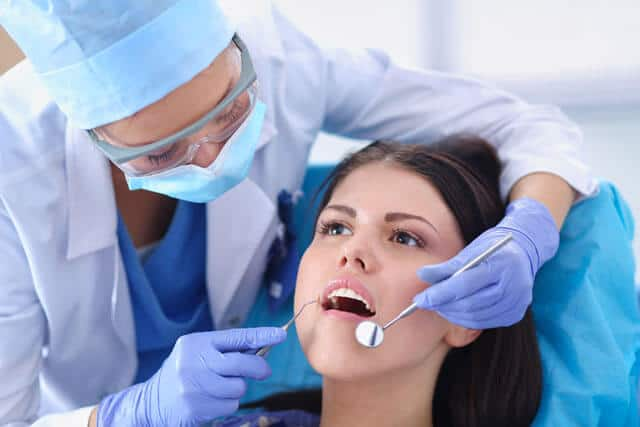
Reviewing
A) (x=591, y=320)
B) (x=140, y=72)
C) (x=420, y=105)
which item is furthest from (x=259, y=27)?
(x=591, y=320)

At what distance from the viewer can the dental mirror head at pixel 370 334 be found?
1.06 metres

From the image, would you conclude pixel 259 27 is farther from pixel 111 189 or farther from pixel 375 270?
pixel 375 270

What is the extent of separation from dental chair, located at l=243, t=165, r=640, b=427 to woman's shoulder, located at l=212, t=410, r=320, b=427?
440 millimetres

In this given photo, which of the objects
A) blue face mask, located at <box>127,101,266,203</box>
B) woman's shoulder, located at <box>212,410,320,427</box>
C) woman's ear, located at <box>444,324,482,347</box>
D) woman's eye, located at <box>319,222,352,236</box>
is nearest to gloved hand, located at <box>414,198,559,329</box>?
woman's ear, located at <box>444,324,482,347</box>

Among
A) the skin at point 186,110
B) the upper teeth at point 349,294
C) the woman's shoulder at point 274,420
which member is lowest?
the woman's shoulder at point 274,420

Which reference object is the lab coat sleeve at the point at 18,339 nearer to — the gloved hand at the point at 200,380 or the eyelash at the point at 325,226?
the gloved hand at the point at 200,380

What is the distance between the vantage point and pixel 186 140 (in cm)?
104

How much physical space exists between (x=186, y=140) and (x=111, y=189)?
361mm

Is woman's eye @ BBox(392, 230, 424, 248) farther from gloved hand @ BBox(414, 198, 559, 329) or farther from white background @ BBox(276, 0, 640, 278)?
white background @ BBox(276, 0, 640, 278)

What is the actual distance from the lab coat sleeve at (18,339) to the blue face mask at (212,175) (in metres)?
0.29

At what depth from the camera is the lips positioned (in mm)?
1148

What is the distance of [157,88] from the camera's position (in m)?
1.02

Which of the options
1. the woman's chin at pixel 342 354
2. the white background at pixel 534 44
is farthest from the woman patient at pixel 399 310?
the white background at pixel 534 44

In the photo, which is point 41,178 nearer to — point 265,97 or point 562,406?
point 265,97
